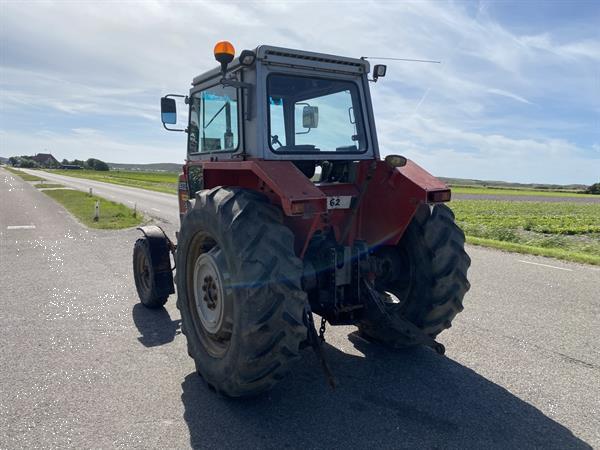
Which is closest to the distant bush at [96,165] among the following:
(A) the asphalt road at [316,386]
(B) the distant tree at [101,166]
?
(B) the distant tree at [101,166]

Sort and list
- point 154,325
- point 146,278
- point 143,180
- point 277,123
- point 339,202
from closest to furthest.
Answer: point 339,202, point 277,123, point 154,325, point 146,278, point 143,180

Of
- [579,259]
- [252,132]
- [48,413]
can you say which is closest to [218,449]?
[48,413]

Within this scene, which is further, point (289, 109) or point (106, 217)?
point (106, 217)

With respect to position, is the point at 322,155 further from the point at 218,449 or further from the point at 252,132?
the point at 218,449

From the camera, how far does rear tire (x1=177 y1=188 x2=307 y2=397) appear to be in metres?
3.00

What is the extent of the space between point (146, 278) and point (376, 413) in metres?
3.63

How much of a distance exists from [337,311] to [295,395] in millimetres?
736

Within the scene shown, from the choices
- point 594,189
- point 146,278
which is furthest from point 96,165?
point 146,278

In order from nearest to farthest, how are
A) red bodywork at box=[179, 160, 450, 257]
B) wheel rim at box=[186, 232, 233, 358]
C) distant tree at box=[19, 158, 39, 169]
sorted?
wheel rim at box=[186, 232, 233, 358] → red bodywork at box=[179, 160, 450, 257] → distant tree at box=[19, 158, 39, 169]

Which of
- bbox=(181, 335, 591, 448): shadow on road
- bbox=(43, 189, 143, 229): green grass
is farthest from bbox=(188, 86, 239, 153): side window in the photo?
bbox=(43, 189, 143, 229): green grass

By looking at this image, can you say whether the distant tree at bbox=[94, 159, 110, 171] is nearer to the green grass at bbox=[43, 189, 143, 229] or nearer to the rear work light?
the green grass at bbox=[43, 189, 143, 229]

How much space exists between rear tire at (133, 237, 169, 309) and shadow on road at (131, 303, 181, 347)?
0.11 meters

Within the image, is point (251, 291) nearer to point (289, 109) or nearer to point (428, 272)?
point (428, 272)

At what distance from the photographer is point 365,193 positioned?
4.19 meters
